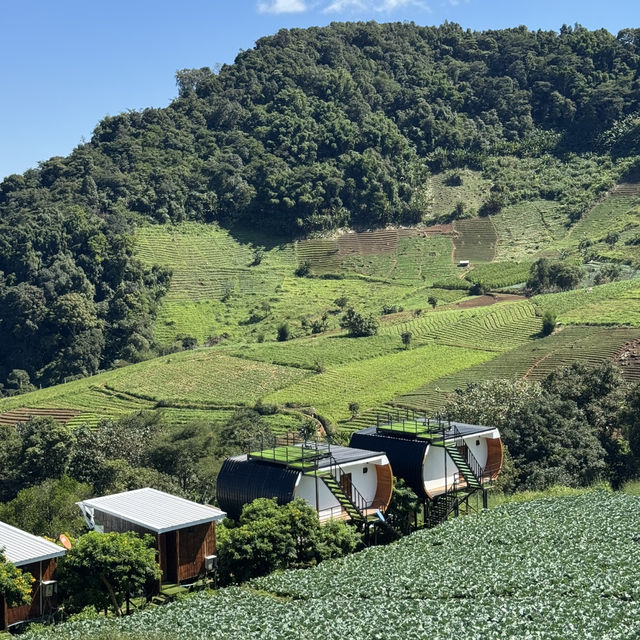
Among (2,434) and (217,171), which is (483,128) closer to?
(217,171)

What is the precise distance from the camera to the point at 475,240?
120m

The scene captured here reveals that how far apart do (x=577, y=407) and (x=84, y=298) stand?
6698 centimetres

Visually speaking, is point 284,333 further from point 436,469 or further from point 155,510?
point 155,510

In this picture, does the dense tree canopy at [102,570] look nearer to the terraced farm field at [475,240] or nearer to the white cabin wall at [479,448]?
the white cabin wall at [479,448]

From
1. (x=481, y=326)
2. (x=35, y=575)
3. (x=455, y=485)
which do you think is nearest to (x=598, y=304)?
(x=481, y=326)

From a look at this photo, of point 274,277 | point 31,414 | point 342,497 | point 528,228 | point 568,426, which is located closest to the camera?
point 342,497

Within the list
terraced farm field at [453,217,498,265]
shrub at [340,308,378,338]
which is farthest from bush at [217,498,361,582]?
terraced farm field at [453,217,498,265]

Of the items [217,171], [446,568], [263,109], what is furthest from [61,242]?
[446,568]

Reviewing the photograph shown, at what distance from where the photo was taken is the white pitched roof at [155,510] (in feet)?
91.4

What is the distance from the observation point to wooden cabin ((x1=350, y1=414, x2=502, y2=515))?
3506 cm

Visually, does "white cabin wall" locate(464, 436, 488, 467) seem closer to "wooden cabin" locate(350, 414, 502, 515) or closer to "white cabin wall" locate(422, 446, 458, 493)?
"wooden cabin" locate(350, 414, 502, 515)

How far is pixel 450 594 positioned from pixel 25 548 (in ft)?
37.7

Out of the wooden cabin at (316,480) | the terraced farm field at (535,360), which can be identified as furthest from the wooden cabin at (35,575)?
the terraced farm field at (535,360)

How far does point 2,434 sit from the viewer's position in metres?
53.0
